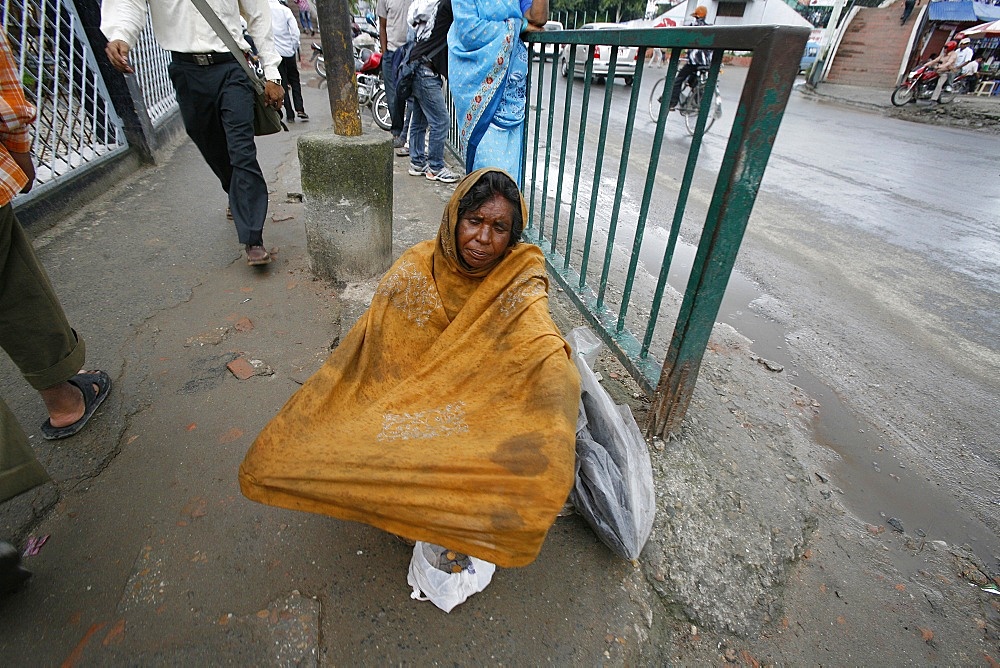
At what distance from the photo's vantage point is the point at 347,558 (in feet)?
5.04

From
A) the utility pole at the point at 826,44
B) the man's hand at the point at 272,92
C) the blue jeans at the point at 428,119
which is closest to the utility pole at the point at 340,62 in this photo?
the man's hand at the point at 272,92

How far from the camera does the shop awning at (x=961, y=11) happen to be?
1808 centimetres

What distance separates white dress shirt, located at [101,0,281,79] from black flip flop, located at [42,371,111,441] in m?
1.78

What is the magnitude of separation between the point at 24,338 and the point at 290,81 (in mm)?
6963

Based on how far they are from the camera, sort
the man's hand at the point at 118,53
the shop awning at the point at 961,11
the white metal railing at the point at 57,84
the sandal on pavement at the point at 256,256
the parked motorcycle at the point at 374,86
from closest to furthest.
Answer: the man's hand at the point at 118,53 < the sandal on pavement at the point at 256,256 < the white metal railing at the point at 57,84 < the parked motorcycle at the point at 374,86 < the shop awning at the point at 961,11

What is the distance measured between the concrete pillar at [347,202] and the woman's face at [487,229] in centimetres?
143

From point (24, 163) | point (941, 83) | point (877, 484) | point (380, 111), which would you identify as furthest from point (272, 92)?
point (941, 83)

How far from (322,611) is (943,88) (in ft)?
61.2

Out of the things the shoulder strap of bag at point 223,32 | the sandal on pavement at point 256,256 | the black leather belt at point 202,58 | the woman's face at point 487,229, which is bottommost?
the sandal on pavement at point 256,256

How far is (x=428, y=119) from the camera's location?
464cm

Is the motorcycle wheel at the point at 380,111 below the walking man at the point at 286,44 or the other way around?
below

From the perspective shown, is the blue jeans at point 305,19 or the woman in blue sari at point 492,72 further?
the blue jeans at point 305,19

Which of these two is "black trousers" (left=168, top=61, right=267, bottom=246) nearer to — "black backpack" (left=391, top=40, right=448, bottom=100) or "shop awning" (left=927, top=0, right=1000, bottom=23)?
"black backpack" (left=391, top=40, right=448, bottom=100)

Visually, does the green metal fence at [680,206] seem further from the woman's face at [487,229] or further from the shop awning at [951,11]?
the shop awning at [951,11]
